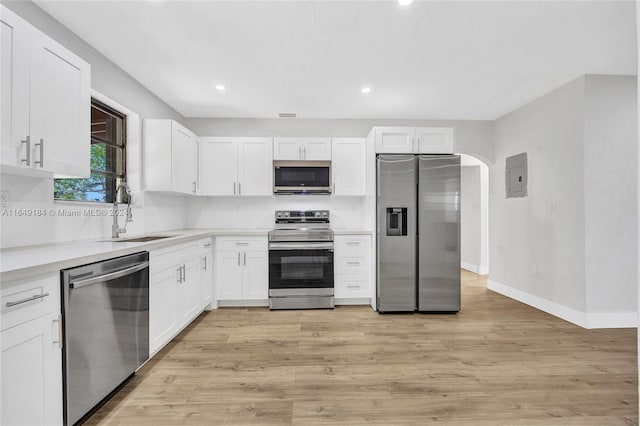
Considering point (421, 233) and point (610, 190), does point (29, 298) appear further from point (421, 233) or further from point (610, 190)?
point (610, 190)

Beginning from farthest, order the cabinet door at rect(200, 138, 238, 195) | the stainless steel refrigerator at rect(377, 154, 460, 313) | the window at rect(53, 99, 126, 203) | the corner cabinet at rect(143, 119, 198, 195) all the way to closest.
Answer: the cabinet door at rect(200, 138, 238, 195), the stainless steel refrigerator at rect(377, 154, 460, 313), the corner cabinet at rect(143, 119, 198, 195), the window at rect(53, 99, 126, 203)

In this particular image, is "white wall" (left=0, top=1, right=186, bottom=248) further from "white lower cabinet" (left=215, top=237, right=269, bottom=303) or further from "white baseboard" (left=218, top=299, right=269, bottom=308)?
"white baseboard" (left=218, top=299, right=269, bottom=308)

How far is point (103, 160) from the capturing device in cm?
274

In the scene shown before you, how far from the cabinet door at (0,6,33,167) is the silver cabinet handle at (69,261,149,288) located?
2.31 feet

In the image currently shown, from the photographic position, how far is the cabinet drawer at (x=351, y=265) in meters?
3.62

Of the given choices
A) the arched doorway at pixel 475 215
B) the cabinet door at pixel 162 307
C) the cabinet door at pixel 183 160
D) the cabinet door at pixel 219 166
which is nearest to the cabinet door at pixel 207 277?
the cabinet door at pixel 162 307

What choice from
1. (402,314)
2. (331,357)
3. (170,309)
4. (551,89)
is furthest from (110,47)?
(551,89)

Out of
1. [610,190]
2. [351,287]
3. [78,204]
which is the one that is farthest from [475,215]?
[78,204]

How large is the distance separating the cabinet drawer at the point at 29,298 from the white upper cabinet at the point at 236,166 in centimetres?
266

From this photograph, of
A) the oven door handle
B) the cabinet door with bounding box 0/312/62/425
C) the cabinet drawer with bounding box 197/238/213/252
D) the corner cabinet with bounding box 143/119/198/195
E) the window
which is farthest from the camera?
the oven door handle

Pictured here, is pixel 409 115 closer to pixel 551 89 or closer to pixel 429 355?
pixel 551 89

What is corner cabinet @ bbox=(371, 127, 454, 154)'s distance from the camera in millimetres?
3439

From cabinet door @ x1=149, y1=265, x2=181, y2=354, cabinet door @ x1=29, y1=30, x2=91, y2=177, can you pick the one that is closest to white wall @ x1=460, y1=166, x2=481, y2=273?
cabinet door @ x1=149, y1=265, x2=181, y2=354

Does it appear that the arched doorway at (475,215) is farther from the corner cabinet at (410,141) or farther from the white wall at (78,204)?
the white wall at (78,204)
